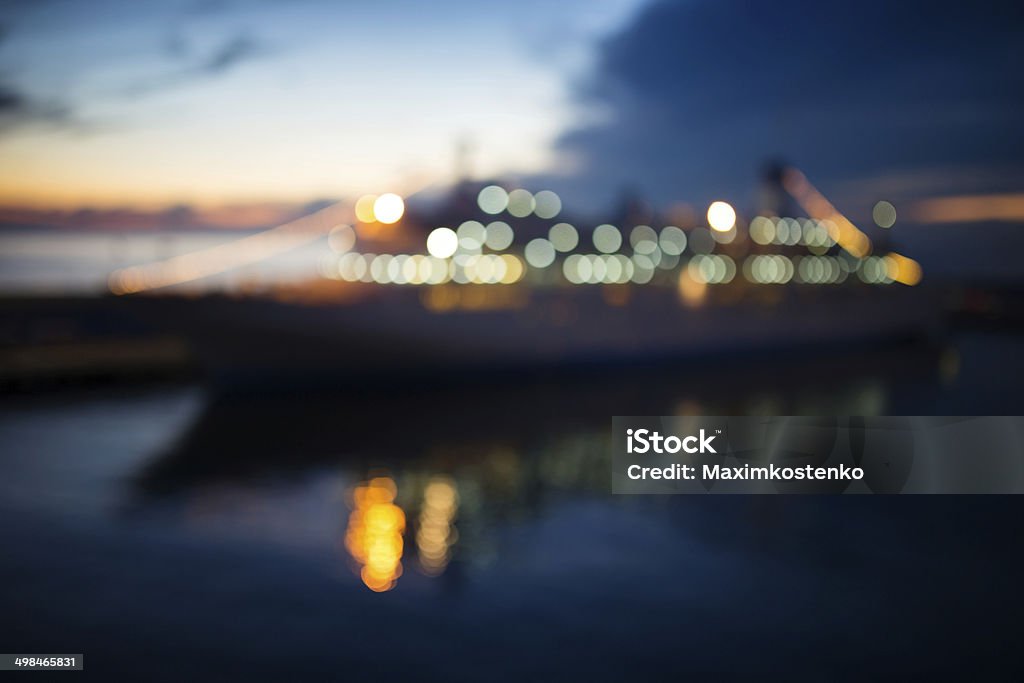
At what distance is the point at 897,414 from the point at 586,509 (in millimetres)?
17479

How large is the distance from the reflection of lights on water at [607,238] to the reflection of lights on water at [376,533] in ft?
79.9

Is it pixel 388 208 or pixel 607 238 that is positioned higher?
pixel 607 238

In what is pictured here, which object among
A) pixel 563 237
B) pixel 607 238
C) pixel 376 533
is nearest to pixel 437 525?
pixel 376 533

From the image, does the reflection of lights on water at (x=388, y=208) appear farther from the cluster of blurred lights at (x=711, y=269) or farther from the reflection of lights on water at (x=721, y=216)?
the reflection of lights on water at (x=721, y=216)

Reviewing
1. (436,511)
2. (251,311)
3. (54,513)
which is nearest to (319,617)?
(436,511)

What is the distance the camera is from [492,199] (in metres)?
37.8

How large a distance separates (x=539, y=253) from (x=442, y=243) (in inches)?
177

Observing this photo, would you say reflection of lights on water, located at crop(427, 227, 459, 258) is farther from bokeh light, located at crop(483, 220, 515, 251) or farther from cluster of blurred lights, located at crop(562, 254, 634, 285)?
cluster of blurred lights, located at crop(562, 254, 634, 285)

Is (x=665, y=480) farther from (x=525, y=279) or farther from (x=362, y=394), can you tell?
(x=525, y=279)

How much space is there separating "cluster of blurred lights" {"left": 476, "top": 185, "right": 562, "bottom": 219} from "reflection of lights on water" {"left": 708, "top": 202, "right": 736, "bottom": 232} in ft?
43.2

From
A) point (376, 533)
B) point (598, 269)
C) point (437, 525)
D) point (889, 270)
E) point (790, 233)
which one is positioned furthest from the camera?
→ point (889, 270)

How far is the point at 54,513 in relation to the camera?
15273mm

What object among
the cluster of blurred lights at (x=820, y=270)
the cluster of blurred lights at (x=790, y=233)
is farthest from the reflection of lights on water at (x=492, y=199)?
the cluster of blurred lights at (x=820, y=270)

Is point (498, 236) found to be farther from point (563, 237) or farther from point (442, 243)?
point (563, 237)
